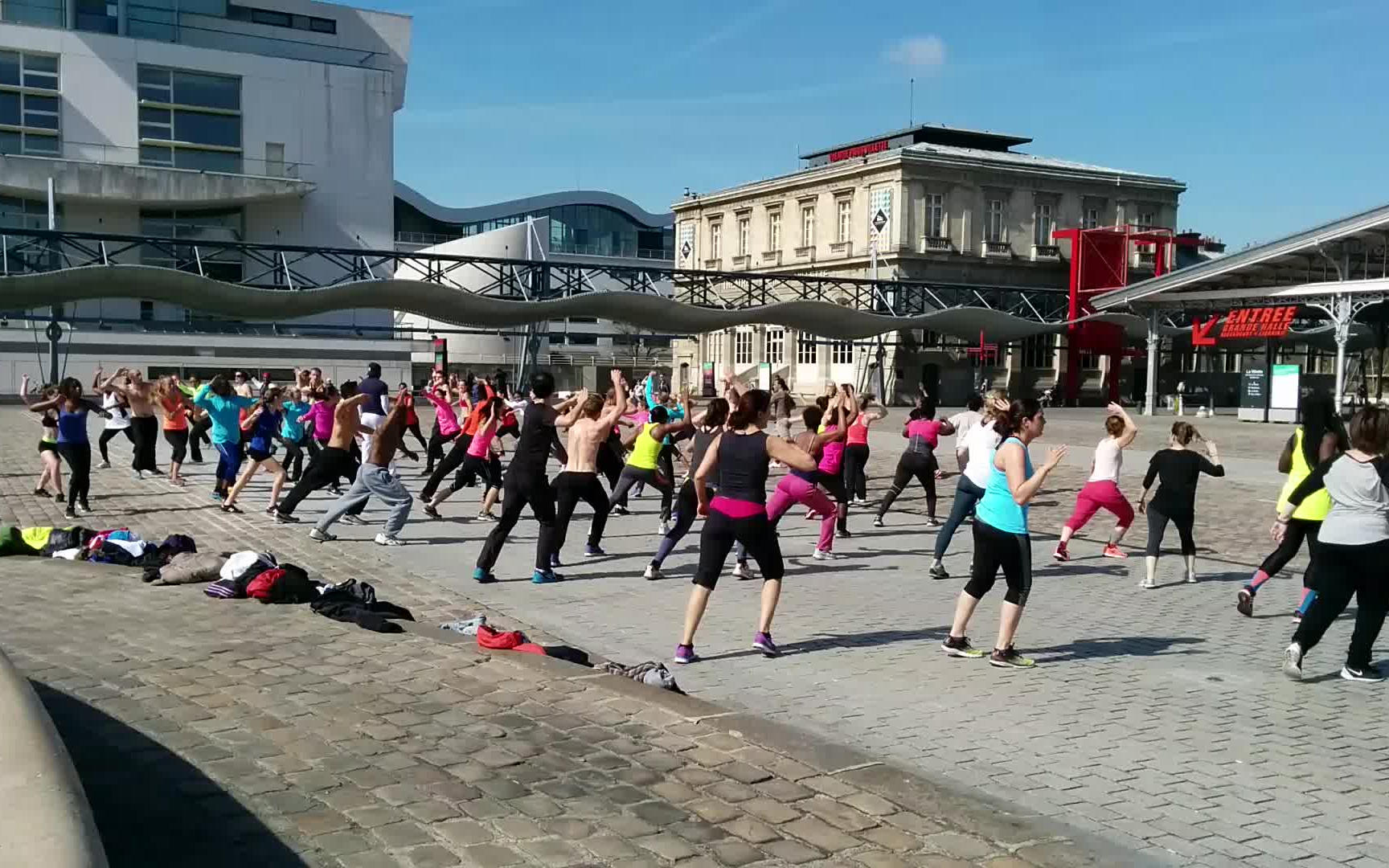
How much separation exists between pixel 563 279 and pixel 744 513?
37.2m

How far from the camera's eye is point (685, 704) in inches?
254

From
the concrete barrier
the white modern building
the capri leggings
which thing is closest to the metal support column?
the white modern building

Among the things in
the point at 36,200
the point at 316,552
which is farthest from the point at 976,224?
the point at 316,552

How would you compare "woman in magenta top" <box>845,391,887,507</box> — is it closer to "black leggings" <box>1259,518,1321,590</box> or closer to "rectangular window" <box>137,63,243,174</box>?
"black leggings" <box>1259,518,1321,590</box>

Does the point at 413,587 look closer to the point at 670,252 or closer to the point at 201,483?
the point at 201,483

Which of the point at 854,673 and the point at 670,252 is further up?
the point at 670,252

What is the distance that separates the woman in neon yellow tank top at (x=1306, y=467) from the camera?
30.2 ft

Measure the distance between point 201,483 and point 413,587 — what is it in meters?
10.1

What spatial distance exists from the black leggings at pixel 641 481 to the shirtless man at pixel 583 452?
118cm

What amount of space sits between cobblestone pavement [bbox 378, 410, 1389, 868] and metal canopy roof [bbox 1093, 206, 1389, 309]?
1198 inches

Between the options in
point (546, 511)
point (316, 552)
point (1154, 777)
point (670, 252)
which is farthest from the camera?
point (670, 252)

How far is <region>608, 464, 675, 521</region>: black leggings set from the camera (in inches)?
542

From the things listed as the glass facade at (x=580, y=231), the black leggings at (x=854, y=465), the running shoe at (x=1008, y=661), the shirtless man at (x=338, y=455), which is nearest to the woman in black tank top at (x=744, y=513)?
A: the running shoe at (x=1008, y=661)

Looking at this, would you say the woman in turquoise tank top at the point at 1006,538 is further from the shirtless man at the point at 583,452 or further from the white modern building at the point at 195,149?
the white modern building at the point at 195,149
